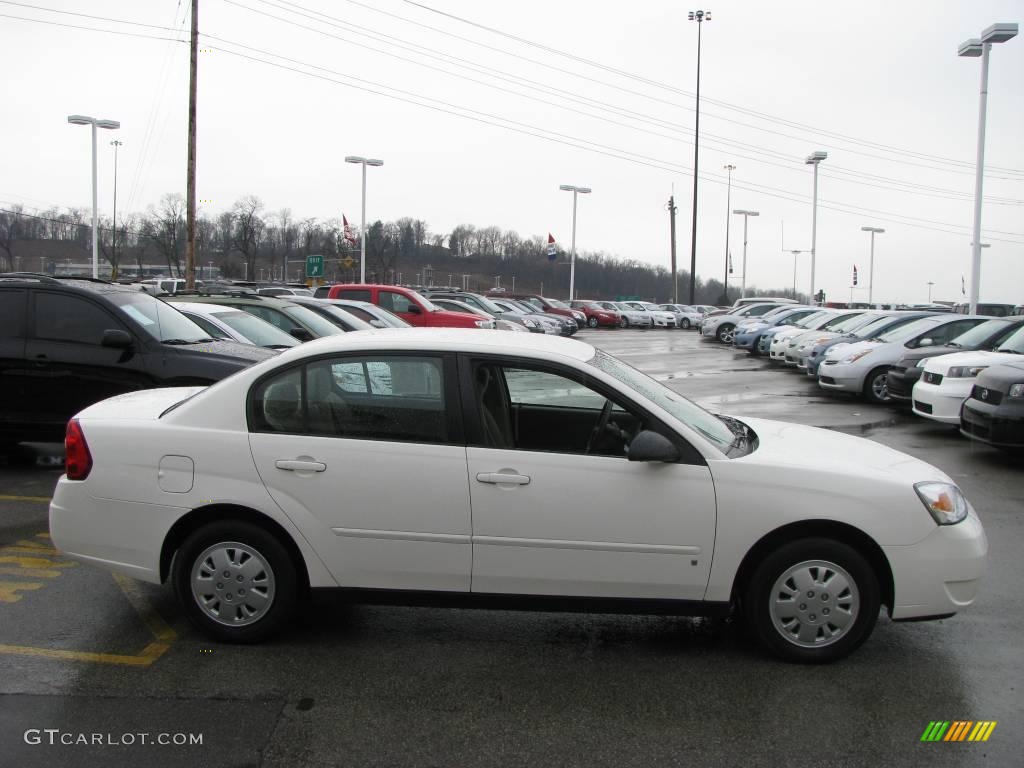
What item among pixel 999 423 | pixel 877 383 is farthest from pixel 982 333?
pixel 999 423

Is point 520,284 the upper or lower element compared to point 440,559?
upper

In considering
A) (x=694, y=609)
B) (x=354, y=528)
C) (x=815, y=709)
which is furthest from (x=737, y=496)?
(x=354, y=528)

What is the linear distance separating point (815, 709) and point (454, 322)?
18309 mm

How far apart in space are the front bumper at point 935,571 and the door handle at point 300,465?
8.94 ft

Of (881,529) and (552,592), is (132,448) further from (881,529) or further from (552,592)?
(881,529)

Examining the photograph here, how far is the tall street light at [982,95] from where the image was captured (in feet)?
69.5

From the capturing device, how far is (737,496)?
4.09 meters

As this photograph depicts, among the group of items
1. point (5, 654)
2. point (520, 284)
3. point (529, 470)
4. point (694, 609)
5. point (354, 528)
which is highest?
point (520, 284)

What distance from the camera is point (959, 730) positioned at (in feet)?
11.8

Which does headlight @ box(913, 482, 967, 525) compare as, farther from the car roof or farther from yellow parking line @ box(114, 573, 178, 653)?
yellow parking line @ box(114, 573, 178, 653)

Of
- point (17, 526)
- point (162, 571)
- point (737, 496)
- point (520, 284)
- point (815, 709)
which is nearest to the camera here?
point (815, 709)

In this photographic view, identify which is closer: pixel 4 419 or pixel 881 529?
pixel 881 529

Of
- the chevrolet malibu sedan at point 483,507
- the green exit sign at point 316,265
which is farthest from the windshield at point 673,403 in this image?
the green exit sign at point 316,265

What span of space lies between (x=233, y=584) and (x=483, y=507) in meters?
1.32
